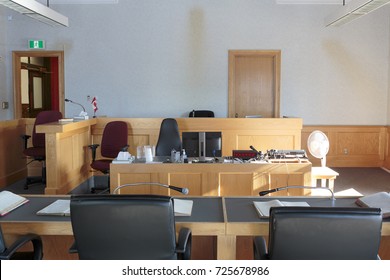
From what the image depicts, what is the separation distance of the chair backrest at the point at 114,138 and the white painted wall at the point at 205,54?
5.67 feet

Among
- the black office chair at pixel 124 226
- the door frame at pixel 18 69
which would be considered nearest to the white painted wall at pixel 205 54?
the door frame at pixel 18 69

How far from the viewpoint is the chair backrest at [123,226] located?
195cm

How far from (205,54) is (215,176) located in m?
4.00

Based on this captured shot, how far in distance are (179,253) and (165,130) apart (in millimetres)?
3518

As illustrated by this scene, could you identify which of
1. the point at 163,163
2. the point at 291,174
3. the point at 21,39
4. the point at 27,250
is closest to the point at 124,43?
the point at 21,39

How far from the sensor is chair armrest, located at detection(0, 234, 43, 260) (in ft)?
6.96

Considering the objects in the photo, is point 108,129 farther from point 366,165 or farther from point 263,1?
point 366,165

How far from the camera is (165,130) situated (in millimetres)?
5637

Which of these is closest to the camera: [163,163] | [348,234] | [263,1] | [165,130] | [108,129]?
[348,234]

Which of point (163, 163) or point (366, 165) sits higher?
point (163, 163)

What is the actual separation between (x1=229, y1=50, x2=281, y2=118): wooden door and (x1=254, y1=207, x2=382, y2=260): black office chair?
6295mm

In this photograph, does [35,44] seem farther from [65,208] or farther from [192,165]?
[65,208]

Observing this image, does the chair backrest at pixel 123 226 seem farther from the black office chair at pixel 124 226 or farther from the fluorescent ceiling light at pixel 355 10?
the fluorescent ceiling light at pixel 355 10

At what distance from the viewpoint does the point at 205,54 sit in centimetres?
806
